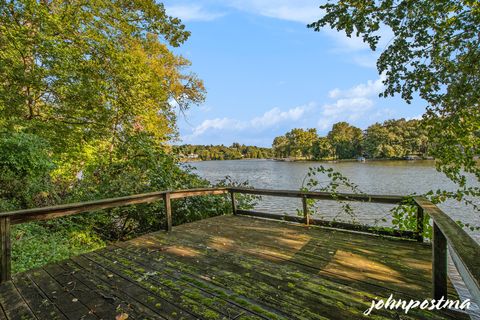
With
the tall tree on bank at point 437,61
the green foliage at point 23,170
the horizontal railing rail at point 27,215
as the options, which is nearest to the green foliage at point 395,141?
the tall tree on bank at point 437,61

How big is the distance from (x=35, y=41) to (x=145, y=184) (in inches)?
165

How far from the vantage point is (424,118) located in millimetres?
4066

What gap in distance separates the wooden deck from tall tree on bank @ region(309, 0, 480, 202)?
159cm

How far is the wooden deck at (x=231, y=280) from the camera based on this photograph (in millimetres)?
2230

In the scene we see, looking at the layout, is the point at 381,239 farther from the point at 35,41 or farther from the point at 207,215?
the point at 35,41

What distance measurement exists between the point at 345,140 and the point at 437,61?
259ft

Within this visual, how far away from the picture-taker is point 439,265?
2.19 m

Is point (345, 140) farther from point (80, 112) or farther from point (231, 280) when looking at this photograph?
point (231, 280)

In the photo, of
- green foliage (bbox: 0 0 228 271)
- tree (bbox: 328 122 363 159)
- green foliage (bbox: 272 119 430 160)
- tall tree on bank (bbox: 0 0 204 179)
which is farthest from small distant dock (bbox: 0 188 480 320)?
tree (bbox: 328 122 363 159)

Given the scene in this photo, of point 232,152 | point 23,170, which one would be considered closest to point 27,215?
point 23,170

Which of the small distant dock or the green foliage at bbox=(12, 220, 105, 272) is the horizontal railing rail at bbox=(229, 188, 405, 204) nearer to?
the small distant dock

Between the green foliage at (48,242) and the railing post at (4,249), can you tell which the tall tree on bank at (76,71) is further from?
the railing post at (4,249)

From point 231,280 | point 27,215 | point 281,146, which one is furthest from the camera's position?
point 281,146

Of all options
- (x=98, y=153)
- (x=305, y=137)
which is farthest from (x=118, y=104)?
(x=305, y=137)
